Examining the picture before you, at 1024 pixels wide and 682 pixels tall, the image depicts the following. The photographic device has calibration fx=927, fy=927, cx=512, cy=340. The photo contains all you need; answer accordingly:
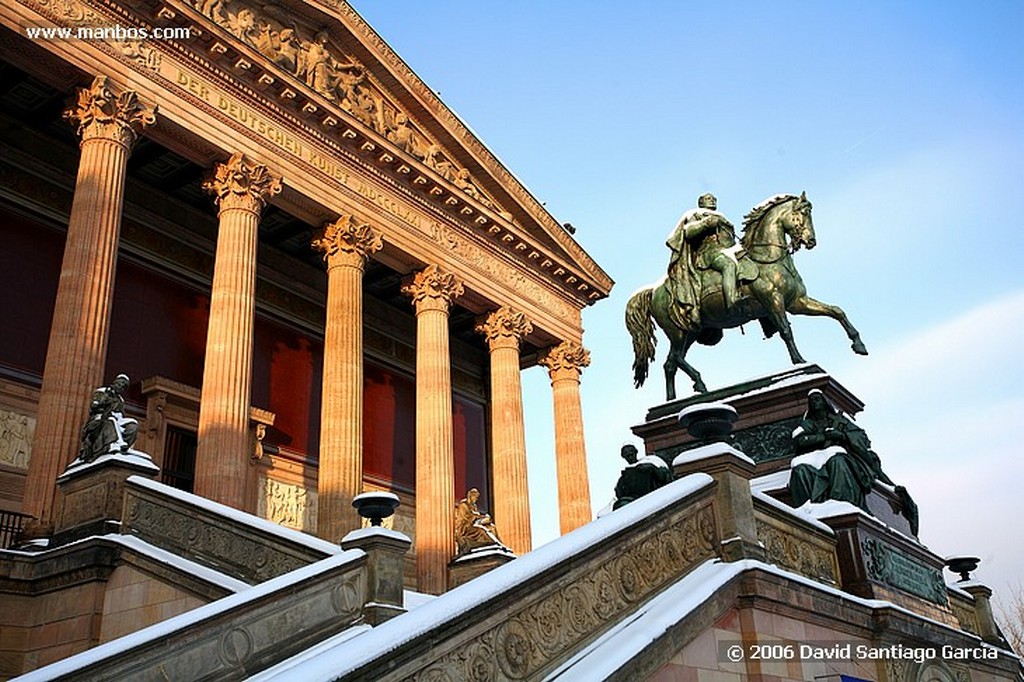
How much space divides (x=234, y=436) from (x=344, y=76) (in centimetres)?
1037

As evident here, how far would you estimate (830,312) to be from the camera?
12.1 m

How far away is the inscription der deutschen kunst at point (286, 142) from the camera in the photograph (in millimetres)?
19062

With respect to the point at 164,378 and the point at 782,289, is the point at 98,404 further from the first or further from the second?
the point at 782,289

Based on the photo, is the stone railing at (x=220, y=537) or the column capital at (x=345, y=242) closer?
the stone railing at (x=220, y=537)

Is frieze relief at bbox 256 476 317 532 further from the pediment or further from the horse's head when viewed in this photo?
the horse's head

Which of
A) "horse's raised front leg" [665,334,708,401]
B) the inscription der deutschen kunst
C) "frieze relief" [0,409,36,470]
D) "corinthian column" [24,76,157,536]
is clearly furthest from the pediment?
"horse's raised front leg" [665,334,708,401]

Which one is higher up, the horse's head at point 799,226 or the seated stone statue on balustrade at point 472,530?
the horse's head at point 799,226

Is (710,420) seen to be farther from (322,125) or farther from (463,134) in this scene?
(463,134)

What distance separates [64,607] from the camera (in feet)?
37.8

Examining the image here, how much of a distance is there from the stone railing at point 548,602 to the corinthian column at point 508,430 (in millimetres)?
17677

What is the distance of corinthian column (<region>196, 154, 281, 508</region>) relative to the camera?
16797 mm

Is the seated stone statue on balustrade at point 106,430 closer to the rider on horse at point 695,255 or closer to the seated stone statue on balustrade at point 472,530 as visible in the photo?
the rider on horse at point 695,255

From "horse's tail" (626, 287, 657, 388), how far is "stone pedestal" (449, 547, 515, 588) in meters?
7.76

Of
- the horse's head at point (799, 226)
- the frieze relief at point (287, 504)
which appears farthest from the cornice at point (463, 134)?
the horse's head at point (799, 226)
